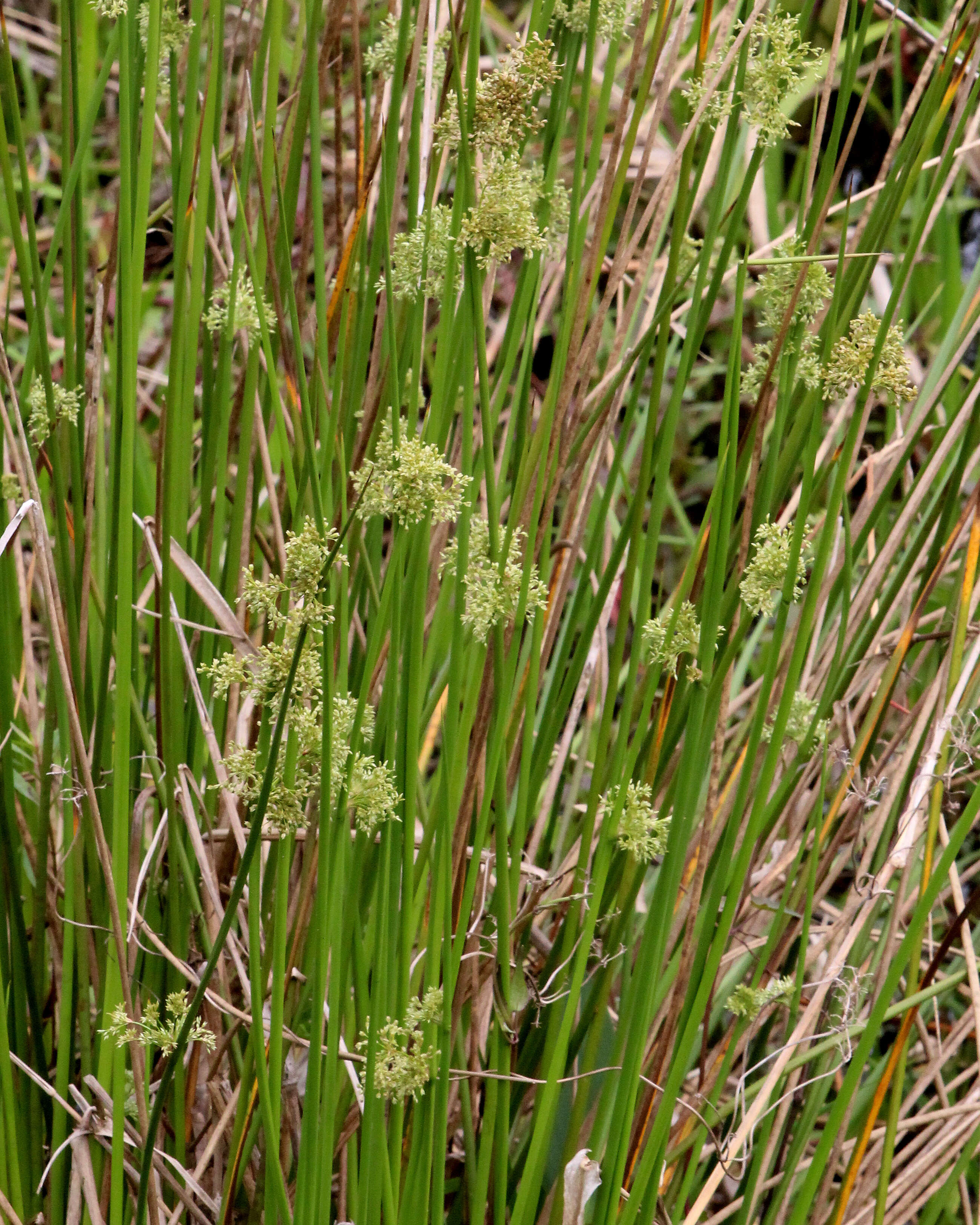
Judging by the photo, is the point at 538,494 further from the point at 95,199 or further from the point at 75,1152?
the point at 95,199

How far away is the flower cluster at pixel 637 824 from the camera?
0.63 meters

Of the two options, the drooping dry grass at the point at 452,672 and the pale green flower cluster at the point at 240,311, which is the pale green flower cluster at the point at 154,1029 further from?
the pale green flower cluster at the point at 240,311

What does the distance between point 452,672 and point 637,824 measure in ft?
0.42

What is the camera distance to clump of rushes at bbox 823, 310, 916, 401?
58 cm

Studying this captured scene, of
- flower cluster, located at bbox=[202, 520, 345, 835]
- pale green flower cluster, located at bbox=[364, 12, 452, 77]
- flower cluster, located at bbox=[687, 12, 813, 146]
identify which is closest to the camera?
flower cluster, located at bbox=[202, 520, 345, 835]

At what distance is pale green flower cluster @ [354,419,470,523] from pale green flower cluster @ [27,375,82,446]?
0.73ft

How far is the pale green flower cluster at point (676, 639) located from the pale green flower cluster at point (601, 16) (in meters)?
0.30

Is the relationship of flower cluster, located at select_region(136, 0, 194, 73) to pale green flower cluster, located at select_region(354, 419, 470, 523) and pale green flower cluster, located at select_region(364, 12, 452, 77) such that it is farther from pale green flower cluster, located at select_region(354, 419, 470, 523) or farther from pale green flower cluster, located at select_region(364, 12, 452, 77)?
pale green flower cluster, located at select_region(354, 419, 470, 523)

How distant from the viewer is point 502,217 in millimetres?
512

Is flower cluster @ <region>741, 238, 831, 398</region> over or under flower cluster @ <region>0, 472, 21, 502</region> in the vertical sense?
over

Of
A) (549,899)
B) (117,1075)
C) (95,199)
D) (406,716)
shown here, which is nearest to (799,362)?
(406,716)

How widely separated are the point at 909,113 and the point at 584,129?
0.19 m

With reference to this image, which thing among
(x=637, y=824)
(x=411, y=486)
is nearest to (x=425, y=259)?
(x=411, y=486)

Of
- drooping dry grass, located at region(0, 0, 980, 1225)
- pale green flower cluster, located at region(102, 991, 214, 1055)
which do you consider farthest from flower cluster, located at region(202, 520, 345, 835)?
pale green flower cluster, located at region(102, 991, 214, 1055)
